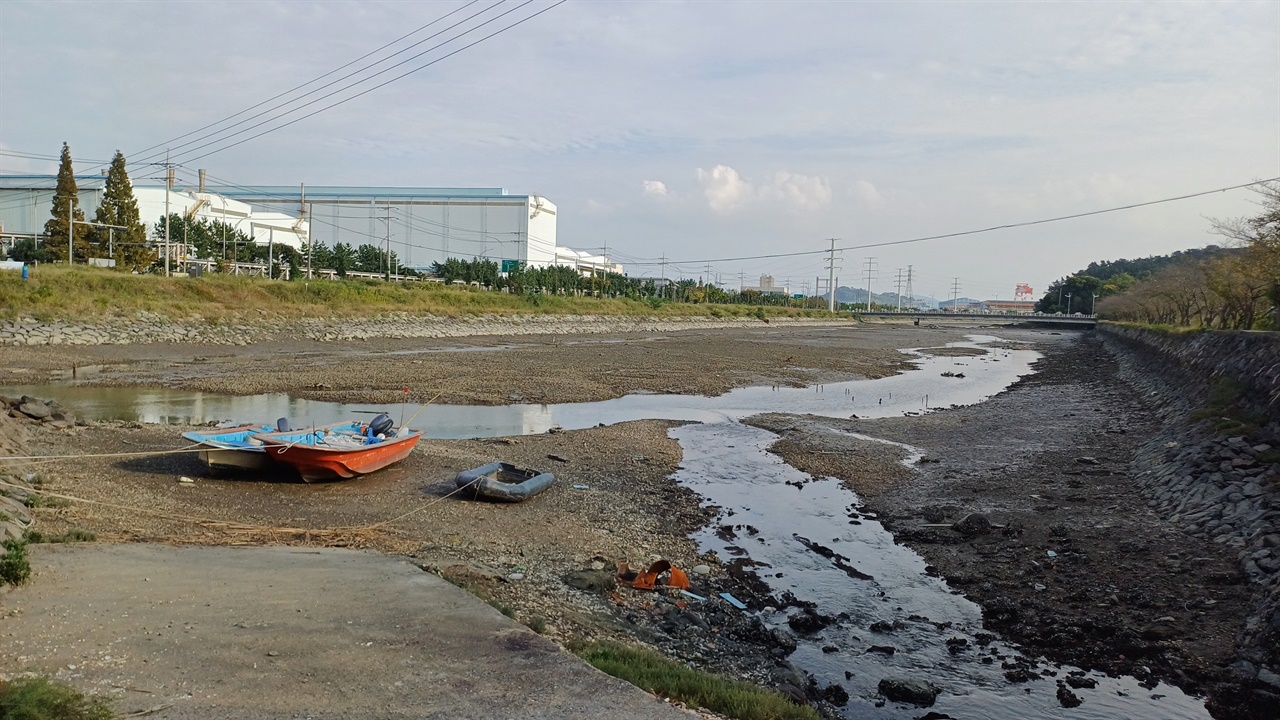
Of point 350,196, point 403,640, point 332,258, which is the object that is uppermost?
point 350,196

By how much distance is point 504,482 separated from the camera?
15.0 metres

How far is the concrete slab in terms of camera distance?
5.97m

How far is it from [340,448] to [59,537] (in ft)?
17.2

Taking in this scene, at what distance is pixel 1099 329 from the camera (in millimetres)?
107750

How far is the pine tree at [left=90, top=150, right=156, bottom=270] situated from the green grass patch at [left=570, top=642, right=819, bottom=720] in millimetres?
60910

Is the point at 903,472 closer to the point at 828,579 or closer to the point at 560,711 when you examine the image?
the point at 828,579

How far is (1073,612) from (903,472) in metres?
8.55

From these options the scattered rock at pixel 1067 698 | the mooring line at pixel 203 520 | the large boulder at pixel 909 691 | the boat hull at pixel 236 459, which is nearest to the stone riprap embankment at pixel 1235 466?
the scattered rock at pixel 1067 698

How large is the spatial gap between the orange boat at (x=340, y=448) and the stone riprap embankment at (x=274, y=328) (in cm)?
2994

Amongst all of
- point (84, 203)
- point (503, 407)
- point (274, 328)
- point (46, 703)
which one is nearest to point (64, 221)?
point (274, 328)

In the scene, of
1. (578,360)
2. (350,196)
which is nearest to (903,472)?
(578,360)

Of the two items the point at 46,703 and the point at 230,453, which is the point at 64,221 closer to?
the point at 230,453

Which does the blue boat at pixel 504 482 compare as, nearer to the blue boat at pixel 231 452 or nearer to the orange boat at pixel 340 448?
the orange boat at pixel 340 448

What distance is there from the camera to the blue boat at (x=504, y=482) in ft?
47.0
